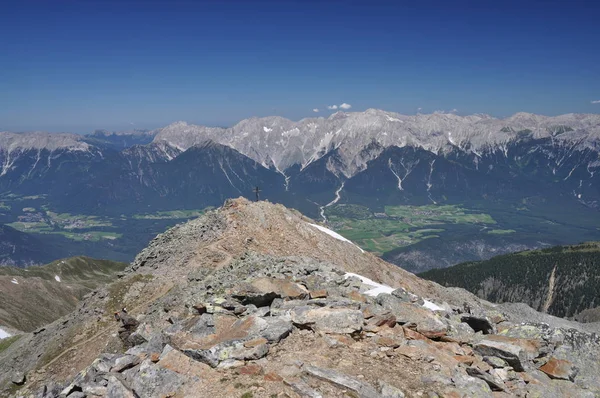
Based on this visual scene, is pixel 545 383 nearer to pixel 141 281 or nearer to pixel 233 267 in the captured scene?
pixel 233 267

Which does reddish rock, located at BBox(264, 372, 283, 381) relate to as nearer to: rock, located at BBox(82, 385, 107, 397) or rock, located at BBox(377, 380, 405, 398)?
rock, located at BBox(377, 380, 405, 398)

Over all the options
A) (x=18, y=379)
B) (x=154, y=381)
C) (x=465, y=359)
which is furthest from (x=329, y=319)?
(x=18, y=379)

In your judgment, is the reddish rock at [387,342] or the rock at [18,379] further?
the rock at [18,379]

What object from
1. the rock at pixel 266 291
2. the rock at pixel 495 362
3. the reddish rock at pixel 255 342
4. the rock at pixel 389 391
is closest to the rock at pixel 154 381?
the reddish rock at pixel 255 342

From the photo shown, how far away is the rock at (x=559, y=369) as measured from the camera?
73.5 feet

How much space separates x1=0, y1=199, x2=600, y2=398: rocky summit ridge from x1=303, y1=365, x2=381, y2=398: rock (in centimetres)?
5

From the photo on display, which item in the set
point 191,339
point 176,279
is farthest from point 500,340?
point 176,279

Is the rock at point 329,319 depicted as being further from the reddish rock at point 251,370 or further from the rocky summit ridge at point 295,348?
the reddish rock at point 251,370

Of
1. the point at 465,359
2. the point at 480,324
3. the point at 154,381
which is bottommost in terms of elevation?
the point at 480,324

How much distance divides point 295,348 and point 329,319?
129 inches

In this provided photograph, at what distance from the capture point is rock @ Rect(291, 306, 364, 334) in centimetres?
2379

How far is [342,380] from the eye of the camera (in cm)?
1867

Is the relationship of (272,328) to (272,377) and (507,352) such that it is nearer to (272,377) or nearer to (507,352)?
(272,377)

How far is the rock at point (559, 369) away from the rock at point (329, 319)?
10393mm
